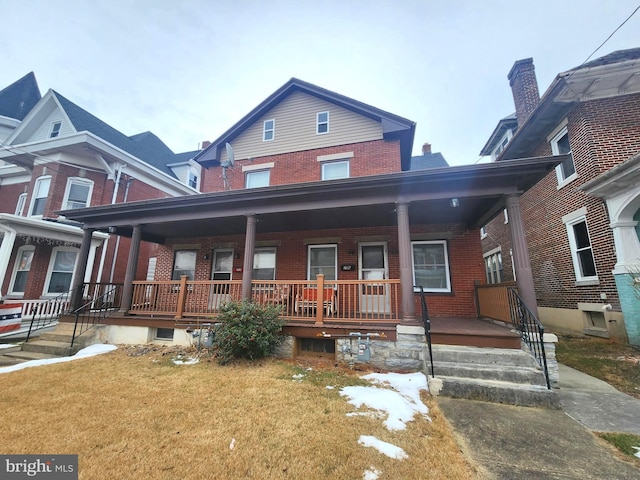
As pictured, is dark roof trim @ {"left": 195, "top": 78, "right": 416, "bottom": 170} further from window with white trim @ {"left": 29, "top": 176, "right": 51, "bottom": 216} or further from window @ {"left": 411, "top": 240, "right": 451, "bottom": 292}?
window with white trim @ {"left": 29, "top": 176, "right": 51, "bottom": 216}

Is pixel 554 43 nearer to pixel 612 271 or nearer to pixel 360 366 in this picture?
pixel 612 271

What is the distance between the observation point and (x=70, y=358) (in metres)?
6.00

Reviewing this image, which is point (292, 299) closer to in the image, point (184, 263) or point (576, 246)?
point (184, 263)

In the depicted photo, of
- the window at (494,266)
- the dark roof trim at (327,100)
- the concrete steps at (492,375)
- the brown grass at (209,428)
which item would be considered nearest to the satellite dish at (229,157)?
the dark roof trim at (327,100)

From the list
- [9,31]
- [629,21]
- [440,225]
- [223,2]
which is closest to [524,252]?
[440,225]

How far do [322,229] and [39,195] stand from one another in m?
12.9

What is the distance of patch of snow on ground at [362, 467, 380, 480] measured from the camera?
2.33m

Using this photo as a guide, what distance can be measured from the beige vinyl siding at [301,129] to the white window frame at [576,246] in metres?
6.58

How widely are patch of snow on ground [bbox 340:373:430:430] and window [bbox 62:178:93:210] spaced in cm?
1366

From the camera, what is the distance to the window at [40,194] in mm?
11609

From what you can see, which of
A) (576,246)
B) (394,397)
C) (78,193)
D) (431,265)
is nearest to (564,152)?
(576,246)

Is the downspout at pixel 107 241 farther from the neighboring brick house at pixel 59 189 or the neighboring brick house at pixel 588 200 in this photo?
the neighboring brick house at pixel 588 200

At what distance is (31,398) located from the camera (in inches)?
155

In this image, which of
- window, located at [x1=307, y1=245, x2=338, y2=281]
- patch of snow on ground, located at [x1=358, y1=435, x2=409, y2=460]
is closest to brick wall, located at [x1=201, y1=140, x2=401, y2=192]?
window, located at [x1=307, y1=245, x2=338, y2=281]
